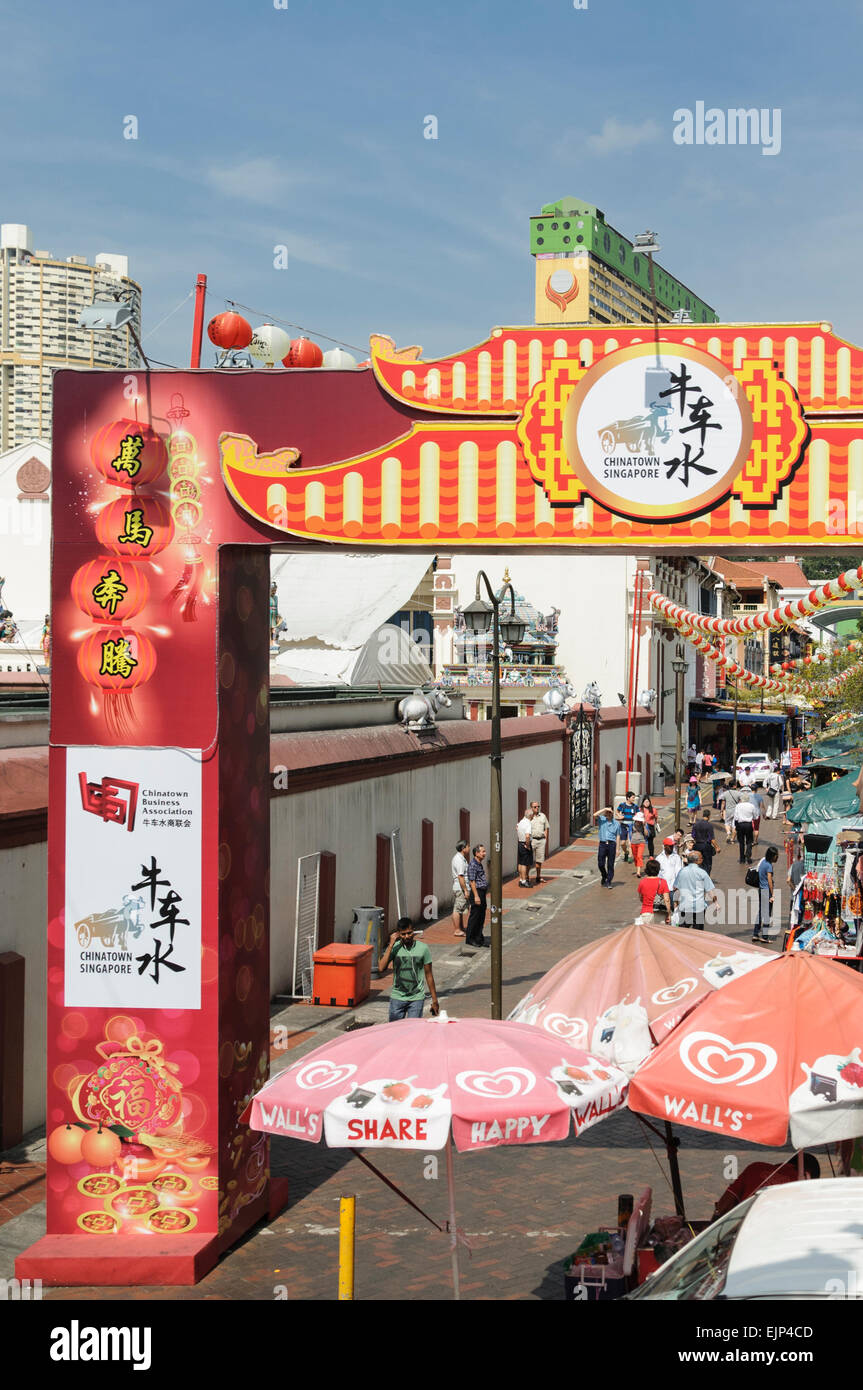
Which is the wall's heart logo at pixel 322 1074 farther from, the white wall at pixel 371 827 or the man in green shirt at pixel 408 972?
the white wall at pixel 371 827

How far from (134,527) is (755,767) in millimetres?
47212

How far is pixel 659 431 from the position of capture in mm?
9086

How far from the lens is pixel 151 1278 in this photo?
29.9 ft

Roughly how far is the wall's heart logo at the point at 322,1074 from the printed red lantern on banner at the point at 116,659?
3407mm

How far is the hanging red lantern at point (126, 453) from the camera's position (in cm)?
953

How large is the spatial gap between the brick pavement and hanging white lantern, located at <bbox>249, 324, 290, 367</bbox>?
6.29 meters

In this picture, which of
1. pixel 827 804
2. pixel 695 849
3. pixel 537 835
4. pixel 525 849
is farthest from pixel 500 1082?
pixel 537 835

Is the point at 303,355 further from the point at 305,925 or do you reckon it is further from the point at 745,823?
the point at 745,823

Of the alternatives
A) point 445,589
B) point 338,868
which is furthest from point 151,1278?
point 445,589

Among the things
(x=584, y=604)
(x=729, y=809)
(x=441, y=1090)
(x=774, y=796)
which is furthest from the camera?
(x=584, y=604)

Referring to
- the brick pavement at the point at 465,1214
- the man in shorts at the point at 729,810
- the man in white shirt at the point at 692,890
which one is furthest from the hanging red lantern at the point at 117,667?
the man in shorts at the point at 729,810

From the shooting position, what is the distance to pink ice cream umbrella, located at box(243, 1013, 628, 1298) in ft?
22.0

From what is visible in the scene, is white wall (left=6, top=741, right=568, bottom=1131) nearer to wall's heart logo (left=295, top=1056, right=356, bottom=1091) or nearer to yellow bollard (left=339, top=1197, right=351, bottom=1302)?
yellow bollard (left=339, top=1197, right=351, bottom=1302)
